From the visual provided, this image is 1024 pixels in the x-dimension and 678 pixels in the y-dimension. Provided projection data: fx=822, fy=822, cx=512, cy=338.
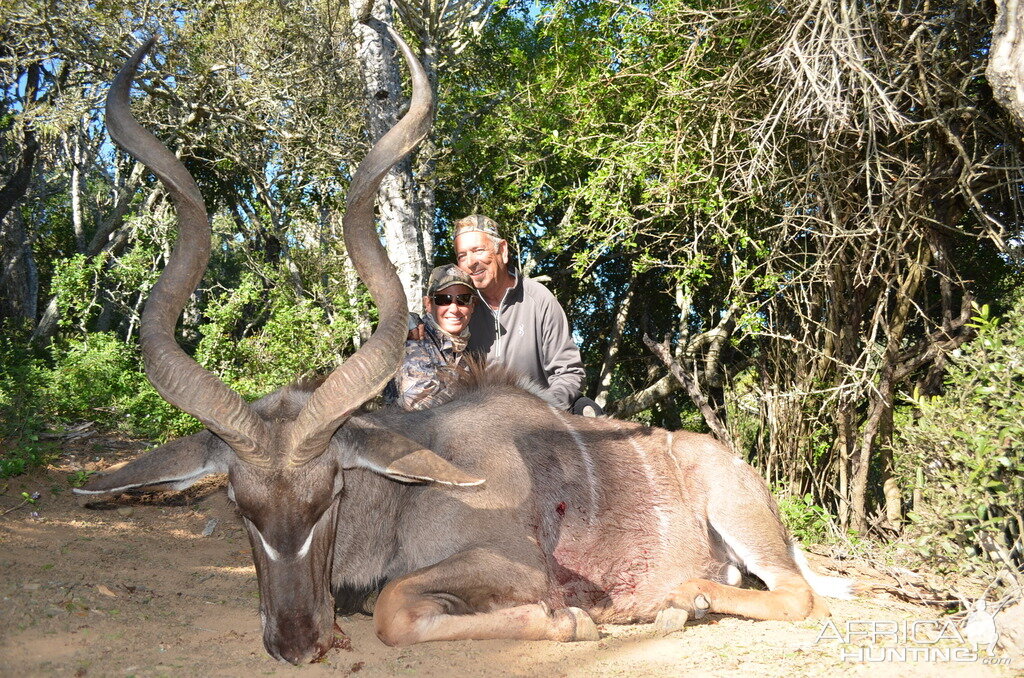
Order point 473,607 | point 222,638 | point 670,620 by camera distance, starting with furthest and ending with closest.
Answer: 1. point 670,620
2. point 473,607
3. point 222,638

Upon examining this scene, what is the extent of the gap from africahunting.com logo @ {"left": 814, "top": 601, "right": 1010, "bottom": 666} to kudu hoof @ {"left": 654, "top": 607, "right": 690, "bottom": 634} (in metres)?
0.58

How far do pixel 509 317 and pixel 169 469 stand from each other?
2911 mm

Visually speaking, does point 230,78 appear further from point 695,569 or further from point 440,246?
point 695,569

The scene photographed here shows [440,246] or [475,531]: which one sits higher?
[440,246]

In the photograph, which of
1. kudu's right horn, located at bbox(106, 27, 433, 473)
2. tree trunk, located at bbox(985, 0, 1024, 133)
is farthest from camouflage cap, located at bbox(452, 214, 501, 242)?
tree trunk, located at bbox(985, 0, 1024, 133)

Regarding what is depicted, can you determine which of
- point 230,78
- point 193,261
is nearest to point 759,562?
point 193,261

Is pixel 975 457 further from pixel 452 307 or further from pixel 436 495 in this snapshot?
pixel 452 307

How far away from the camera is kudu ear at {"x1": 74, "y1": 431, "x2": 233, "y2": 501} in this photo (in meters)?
3.35

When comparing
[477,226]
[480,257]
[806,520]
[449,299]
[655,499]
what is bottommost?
[806,520]

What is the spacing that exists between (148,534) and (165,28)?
7996 millimetres

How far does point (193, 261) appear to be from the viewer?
3.52m

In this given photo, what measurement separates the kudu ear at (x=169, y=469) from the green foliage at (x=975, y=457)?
354 centimetres

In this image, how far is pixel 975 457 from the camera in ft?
13.7

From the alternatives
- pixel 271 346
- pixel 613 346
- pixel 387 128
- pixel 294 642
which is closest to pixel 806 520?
pixel 613 346
